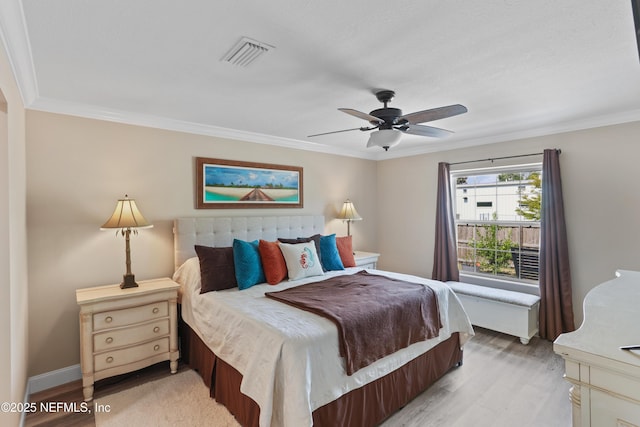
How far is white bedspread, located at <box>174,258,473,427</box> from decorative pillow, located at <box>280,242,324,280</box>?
600 mm

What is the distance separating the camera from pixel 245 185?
3.82 m

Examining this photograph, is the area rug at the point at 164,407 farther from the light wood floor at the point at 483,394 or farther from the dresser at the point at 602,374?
the dresser at the point at 602,374

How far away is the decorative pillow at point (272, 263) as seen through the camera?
3078 millimetres

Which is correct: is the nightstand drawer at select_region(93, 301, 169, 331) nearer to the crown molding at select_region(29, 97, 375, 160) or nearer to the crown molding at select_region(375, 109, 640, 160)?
the crown molding at select_region(29, 97, 375, 160)

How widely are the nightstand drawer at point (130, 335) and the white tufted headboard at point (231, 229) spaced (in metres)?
0.65

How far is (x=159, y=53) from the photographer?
1.86m

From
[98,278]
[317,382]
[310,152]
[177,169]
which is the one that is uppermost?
[310,152]

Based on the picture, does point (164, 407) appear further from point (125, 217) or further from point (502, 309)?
point (502, 309)

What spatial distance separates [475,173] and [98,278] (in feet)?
14.8

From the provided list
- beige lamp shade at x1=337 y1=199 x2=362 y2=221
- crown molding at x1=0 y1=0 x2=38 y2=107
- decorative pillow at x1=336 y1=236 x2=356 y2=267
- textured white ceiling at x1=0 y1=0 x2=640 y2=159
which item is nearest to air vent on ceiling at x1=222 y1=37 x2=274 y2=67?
textured white ceiling at x1=0 y1=0 x2=640 y2=159

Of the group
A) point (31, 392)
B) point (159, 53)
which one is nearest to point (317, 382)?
point (159, 53)

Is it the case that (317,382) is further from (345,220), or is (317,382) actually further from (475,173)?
(475,173)

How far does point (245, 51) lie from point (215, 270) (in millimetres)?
1900

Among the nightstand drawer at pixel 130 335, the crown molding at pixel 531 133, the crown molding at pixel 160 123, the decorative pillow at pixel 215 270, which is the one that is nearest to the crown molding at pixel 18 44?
the crown molding at pixel 160 123
